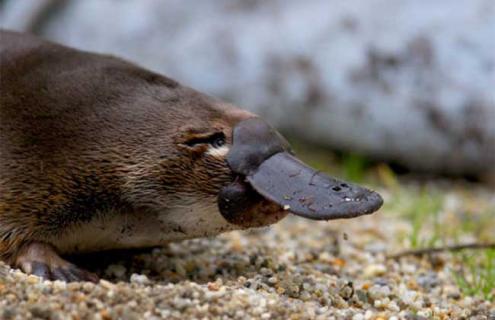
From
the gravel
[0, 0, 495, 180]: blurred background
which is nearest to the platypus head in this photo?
the gravel

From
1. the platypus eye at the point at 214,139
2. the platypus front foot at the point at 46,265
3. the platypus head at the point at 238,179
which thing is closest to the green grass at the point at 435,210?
the platypus head at the point at 238,179

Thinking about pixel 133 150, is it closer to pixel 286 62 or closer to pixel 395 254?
pixel 395 254

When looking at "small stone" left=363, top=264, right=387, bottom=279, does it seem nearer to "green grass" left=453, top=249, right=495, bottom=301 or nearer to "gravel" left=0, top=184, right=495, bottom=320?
"gravel" left=0, top=184, right=495, bottom=320

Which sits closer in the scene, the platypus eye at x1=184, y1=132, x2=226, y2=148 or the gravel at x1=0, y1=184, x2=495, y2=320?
the gravel at x1=0, y1=184, x2=495, y2=320

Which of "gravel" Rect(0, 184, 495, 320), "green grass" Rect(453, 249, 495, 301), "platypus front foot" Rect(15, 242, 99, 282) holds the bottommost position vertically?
"platypus front foot" Rect(15, 242, 99, 282)

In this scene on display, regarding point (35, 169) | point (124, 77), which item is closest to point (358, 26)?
point (124, 77)

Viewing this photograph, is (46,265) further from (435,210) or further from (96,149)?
(435,210)
